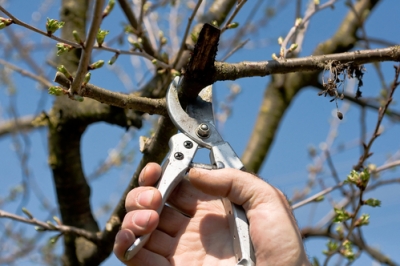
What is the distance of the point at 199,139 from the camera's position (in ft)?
6.56

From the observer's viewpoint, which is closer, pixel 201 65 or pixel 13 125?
pixel 201 65

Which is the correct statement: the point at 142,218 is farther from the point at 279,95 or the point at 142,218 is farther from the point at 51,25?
the point at 279,95

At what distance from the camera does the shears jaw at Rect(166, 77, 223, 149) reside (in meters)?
1.98

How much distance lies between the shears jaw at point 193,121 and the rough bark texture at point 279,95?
2124mm

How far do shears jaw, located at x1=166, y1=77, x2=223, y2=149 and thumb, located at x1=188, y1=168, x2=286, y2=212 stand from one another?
0.17m

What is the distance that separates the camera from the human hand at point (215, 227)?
183 centimetres

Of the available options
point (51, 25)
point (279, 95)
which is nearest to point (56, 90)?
point (51, 25)

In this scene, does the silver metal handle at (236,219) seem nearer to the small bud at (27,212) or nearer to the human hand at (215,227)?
the human hand at (215,227)

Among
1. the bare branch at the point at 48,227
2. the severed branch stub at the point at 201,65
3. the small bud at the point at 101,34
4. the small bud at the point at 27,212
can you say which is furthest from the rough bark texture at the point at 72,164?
the severed branch stub at the point at 201,65

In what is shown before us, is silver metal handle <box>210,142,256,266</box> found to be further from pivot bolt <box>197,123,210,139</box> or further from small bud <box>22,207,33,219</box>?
small bud <box>22,207,33,219</box>

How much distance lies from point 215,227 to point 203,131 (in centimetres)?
45

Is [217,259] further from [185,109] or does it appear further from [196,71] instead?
[196,71]

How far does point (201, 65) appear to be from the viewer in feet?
6.33

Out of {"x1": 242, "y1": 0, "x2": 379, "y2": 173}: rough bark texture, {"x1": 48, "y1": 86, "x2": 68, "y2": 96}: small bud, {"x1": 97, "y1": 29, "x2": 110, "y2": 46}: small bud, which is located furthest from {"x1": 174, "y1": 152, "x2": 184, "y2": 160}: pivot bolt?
{"x1": 242, "y1": 0, "x2": 379, "y2": 173}: rough bark texture
